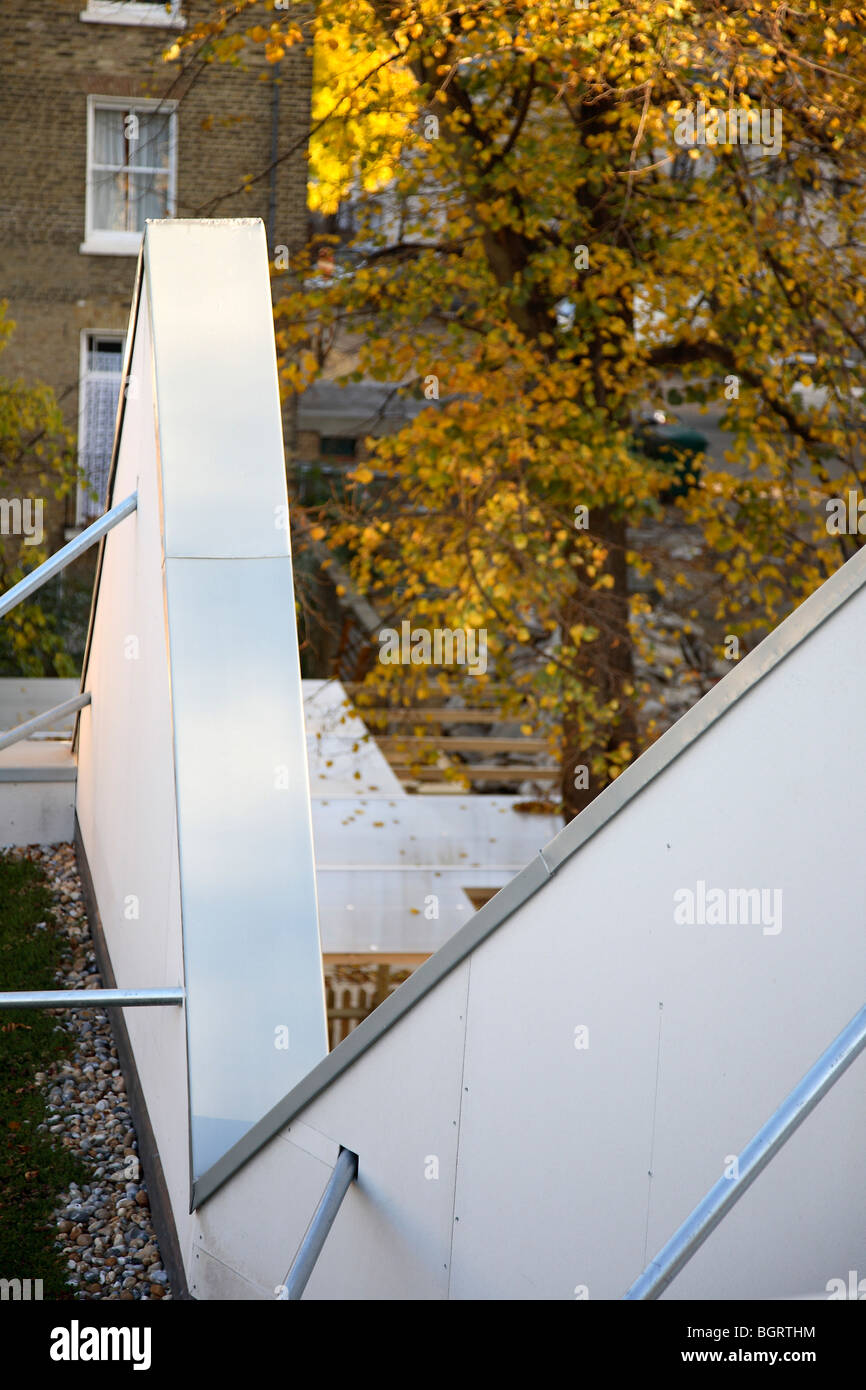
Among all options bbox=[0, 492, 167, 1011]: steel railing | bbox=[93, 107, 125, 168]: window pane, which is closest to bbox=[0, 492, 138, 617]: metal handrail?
bbox=[0, 492, 167, 1011]: steel railing

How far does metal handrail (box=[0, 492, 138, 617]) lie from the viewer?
151 inches

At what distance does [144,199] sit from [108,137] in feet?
2.93

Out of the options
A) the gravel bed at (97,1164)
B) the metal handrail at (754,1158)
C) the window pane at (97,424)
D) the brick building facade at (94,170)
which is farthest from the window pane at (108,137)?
the metal handrail at (754,1158)

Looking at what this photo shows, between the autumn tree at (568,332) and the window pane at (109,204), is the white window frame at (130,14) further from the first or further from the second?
the autumn tree at (568,332)

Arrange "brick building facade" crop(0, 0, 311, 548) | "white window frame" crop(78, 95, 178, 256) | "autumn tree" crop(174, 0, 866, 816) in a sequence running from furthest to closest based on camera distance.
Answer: "white window frame" crop(78, 95, 178, 256)
"brick building facade" crop(0, 0, 311, 548)
"autumn tree" crop(174, 0, 866, 816)

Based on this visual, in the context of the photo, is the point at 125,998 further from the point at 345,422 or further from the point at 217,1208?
the point at 345,422

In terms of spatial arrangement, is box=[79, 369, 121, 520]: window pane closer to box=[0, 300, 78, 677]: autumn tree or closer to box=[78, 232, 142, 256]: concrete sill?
box=[78, 232, 142, 256]: concrete sill

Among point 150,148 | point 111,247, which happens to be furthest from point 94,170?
point 111,247

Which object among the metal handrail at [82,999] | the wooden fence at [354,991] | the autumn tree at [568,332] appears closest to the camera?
the metal handrail at [82,999]

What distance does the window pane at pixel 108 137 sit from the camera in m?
18.4

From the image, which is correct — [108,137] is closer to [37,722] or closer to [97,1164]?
[37,722]

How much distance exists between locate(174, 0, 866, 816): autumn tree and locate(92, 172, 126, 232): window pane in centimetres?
952

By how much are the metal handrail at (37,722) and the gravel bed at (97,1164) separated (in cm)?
103
